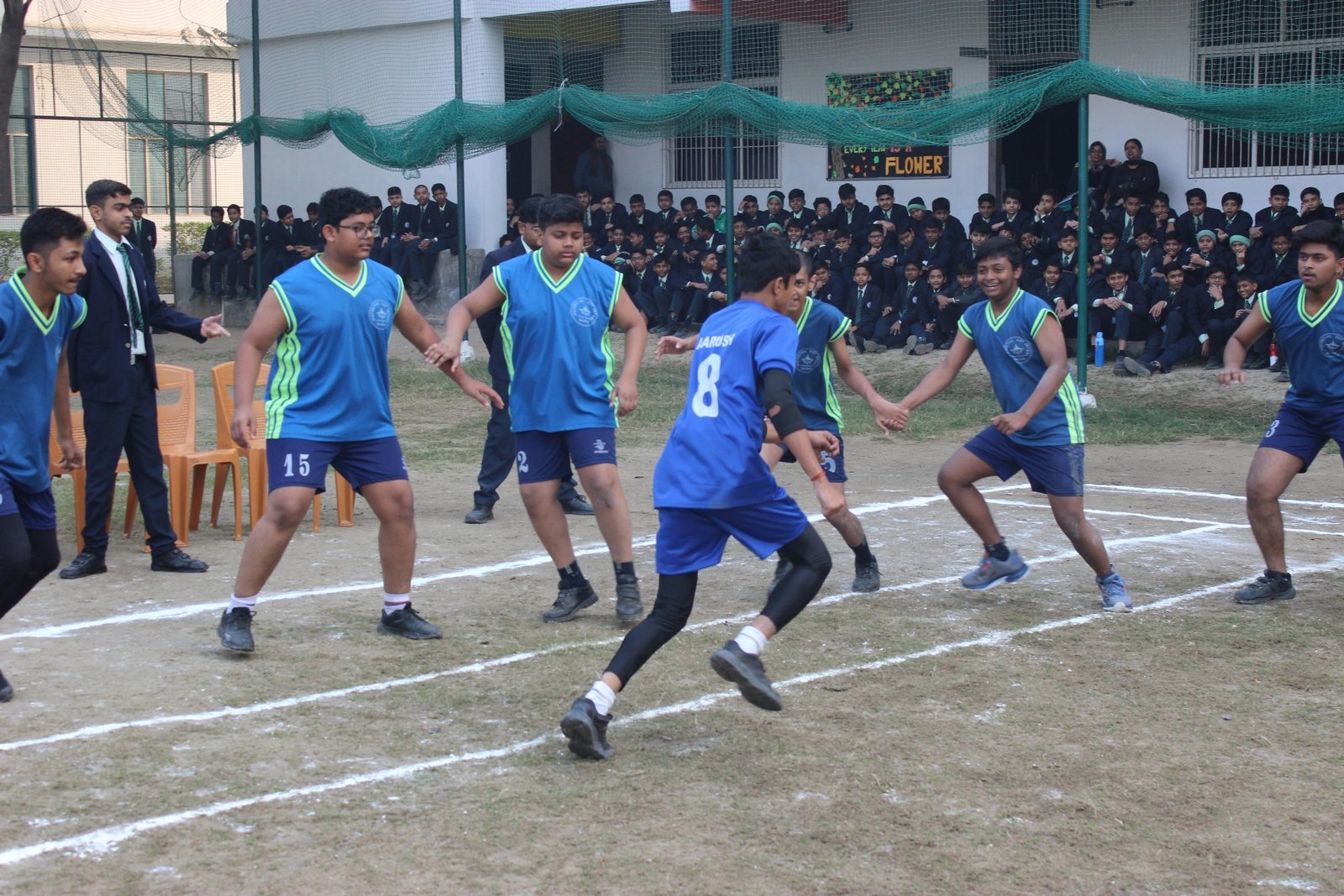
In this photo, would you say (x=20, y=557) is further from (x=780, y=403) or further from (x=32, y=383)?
(x=780, y=403)

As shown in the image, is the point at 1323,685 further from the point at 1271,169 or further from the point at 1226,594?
the point at 1271,169

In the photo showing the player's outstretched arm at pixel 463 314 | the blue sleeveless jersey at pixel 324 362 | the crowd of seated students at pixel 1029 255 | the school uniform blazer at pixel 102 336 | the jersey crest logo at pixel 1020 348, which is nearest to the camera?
the blue sleeveless jersey at pixel 324 362

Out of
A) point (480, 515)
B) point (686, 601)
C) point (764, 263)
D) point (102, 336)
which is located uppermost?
point (764, 263)

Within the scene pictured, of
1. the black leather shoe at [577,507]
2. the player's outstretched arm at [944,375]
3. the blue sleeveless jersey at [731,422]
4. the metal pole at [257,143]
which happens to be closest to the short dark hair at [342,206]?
the blue sleeveless jersey at [731,422]

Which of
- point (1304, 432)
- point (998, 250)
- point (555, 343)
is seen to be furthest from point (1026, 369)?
point (555, 343)

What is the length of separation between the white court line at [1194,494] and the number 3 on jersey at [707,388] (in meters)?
5.71

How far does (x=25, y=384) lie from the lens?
5438 millimetres

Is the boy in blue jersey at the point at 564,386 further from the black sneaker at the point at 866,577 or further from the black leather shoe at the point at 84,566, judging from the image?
the black leather shoe at the point at 84,566

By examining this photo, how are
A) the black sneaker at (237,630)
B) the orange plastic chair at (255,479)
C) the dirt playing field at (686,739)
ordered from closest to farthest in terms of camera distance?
the dirt playing field at (686,739), the black sneaker at (237,630), the orange plastic chair at (255,479)

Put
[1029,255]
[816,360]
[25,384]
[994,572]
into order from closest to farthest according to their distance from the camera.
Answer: [25,384] < [816,360] < [994,572] < [1029,255]

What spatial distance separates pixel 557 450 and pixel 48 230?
2.23 metres

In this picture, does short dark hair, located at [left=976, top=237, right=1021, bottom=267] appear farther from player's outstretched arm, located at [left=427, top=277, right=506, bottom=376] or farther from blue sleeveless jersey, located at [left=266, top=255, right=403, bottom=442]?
blue sleeveless jersey, located at [left=266, top=255, right=403, bottom=442]

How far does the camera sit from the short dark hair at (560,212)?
6461mm

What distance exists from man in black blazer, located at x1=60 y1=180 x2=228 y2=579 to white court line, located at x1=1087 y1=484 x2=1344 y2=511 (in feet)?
18.9
